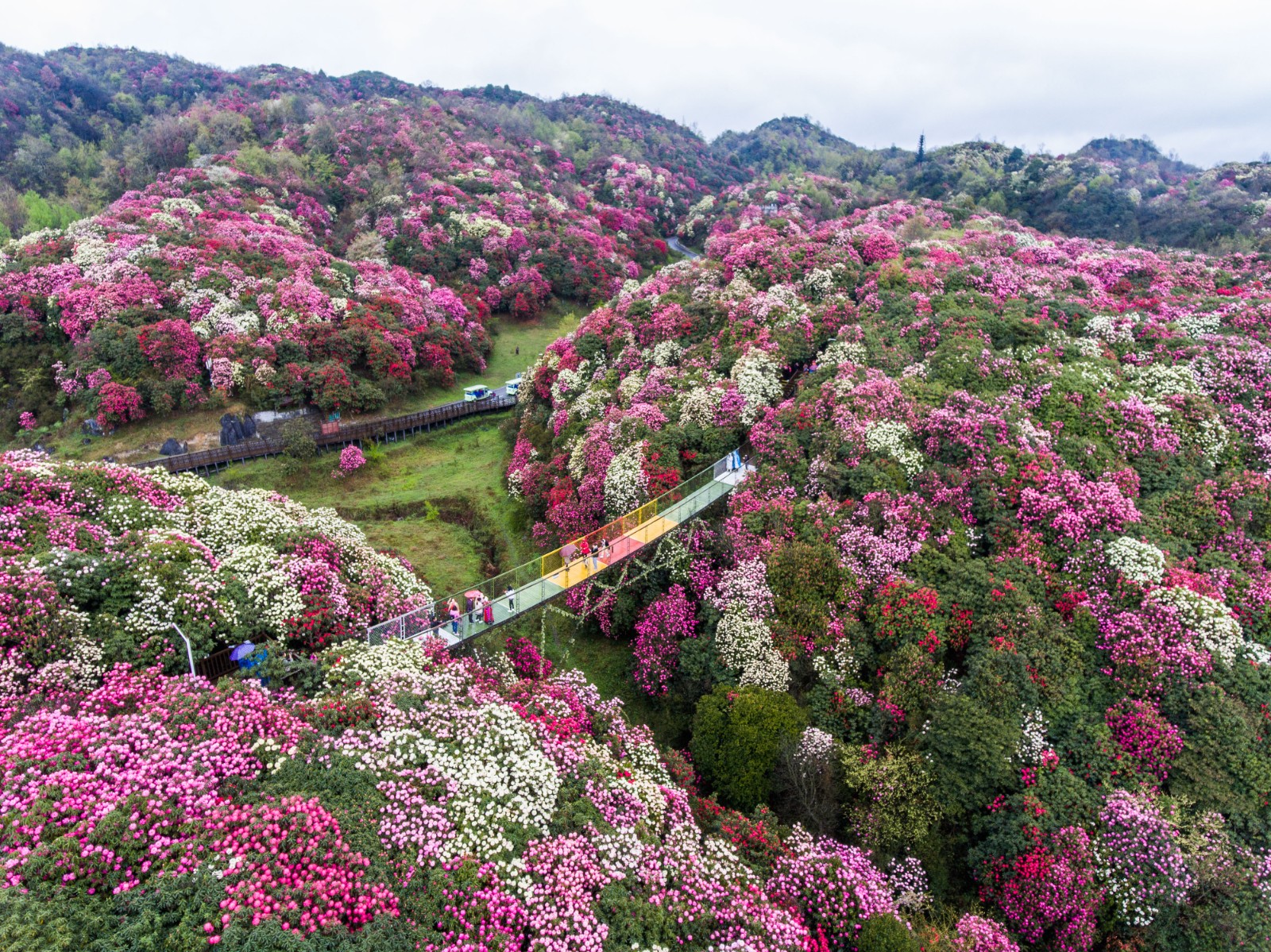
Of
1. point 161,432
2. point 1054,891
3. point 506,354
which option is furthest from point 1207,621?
point 506,354

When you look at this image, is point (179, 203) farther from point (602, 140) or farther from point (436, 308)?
point (602, 140)

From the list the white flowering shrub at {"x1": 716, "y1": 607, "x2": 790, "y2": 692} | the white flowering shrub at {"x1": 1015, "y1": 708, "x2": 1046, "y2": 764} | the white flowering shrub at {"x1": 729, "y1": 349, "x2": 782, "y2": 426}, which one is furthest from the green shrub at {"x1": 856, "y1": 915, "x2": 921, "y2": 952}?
the white flowering shrub at {"x1": 729, "y1": 349, "x2": 782, "y2": 426}

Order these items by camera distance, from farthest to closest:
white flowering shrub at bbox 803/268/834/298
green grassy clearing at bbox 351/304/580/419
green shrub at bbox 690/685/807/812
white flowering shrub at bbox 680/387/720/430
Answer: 1. green grassy clearing at bbox 351/304/580/419
2. white flowering shrub at bbox 803/268/834/298
3. white flowering shrub at bbox 680/387/720/430
4. green shrub at bbox 690/685/807/812

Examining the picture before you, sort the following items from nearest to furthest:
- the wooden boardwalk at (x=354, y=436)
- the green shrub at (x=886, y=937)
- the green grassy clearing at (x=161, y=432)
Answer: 1. the green shrub at (x=886, y=937)
2. the green grassy clearing at (x=161, y=432)
3. the wooden boardwalk at (x=354, y=436)

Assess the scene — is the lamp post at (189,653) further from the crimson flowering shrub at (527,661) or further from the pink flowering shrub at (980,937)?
the pink flowering shrub at (980,937)

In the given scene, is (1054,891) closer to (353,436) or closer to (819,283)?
(819,283)

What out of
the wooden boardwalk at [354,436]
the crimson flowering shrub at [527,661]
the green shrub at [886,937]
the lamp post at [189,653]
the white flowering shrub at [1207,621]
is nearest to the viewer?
the green shrub at [886,937]

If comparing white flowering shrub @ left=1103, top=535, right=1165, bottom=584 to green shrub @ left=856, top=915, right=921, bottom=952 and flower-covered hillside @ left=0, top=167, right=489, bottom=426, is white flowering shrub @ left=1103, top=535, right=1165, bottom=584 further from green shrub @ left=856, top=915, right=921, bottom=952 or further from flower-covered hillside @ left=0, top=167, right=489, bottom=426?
flower-covered hillside @ left=0, top=167, right=489, bottom=426

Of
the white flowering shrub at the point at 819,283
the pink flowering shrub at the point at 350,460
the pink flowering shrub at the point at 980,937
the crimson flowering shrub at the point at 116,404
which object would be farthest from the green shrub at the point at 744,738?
the crimson flowering shrub at the point at 116,404
